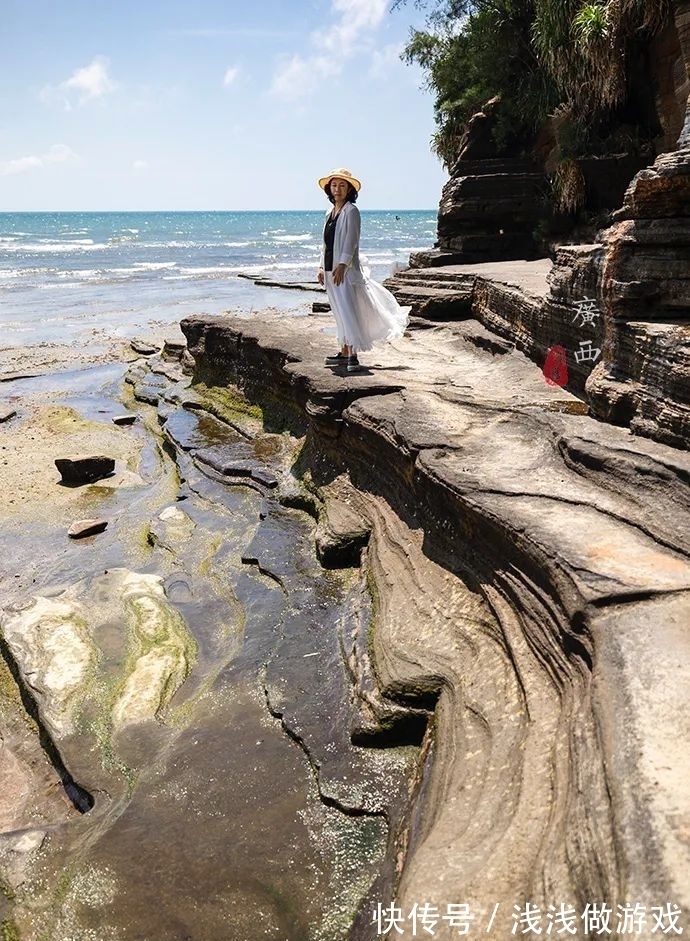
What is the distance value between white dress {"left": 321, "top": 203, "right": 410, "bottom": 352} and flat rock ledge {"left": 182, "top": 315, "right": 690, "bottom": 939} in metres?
0.74

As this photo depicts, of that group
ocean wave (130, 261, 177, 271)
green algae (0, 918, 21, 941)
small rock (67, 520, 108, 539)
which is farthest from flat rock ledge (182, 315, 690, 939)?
ocean wave (130, 261, 177, 271)

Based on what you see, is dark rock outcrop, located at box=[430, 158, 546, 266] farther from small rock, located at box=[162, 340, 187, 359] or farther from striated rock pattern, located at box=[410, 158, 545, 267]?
small rock, located at box=[162, 340, 187, 359]

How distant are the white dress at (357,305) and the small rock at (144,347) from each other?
980 cm

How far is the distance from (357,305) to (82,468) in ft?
11.8

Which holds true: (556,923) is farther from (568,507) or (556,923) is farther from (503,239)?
(503,239)

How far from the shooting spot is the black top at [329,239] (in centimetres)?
702

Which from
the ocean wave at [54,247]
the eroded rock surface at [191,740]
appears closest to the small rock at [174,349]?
the eroded rock surface at [191,740]

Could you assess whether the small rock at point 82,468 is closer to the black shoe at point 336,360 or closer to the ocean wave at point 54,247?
the black shoe at point 336,360

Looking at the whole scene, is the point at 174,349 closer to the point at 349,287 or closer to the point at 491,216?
the point at 491,216

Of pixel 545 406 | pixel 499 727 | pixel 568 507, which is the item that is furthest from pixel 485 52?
pixel 499 727

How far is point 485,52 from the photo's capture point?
14328 mm

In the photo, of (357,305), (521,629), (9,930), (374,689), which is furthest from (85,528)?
(521,629)

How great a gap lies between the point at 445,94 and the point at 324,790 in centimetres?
1614

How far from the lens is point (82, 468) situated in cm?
854
